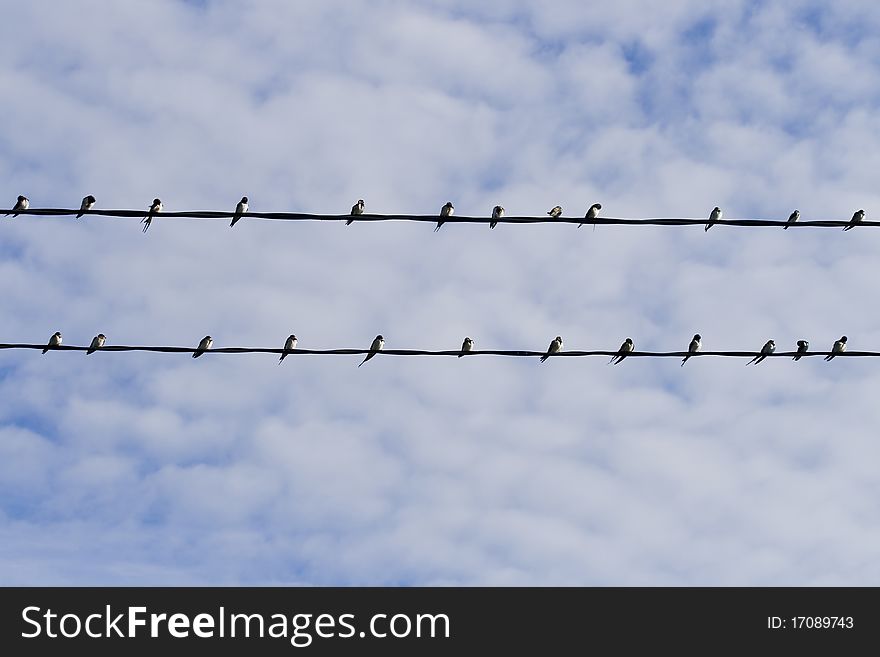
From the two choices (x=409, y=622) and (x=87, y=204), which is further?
(x=87, y=204)

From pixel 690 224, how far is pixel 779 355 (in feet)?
7.48

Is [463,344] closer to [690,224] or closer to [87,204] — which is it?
[87,204]

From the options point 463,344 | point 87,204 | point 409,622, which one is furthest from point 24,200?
point 409,622

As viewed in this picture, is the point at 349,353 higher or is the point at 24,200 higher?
the point at 24,200

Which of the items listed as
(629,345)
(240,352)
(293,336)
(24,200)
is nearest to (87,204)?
(24,200)

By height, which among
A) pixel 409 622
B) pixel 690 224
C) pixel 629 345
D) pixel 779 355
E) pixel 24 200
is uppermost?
pixel 24 200

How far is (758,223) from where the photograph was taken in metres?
16.9

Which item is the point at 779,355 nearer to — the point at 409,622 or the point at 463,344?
the point at 409,622

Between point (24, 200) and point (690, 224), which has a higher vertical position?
point (24, 200)

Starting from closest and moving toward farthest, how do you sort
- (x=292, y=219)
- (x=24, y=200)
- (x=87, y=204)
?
(x=292, y=219) → (x=24, y=200) → (x=87, y=204)

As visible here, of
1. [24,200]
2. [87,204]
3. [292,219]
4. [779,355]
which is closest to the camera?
[292,219]

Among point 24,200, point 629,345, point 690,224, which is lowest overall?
point 690,224

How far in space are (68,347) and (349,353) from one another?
12.3 ft

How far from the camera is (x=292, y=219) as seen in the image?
16.2m
